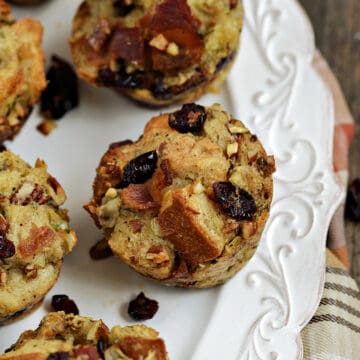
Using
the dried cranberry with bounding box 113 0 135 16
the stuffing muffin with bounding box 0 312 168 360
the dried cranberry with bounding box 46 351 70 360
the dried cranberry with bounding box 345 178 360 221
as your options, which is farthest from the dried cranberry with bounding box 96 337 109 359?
the dried cranberry with bounding box 345 178 360 221

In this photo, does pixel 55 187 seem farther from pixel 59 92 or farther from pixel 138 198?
pixel 59 92

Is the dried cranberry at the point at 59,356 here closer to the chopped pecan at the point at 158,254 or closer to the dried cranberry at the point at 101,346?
the dried cranberry at the point at 101,346

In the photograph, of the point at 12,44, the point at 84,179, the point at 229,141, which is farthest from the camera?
the point at 84,179

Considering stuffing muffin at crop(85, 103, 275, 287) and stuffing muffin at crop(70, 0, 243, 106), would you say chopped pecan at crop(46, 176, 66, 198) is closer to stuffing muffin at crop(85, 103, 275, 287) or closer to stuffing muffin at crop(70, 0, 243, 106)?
stuffing muffin at crop(85, 103, 275, 287)

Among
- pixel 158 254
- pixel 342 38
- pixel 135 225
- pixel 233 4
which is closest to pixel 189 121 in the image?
pixel 135 225

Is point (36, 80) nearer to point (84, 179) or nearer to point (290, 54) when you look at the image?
point (84, 179)

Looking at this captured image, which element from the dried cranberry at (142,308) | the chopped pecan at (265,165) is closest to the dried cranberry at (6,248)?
the dried cranberry at (142,308)

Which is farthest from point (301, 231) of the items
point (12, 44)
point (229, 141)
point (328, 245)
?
point (12, 44)

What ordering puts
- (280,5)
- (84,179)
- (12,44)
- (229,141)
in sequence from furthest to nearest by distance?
1. (280,5)
2. (84,179)
3. (12,44)
4. (229,141)
